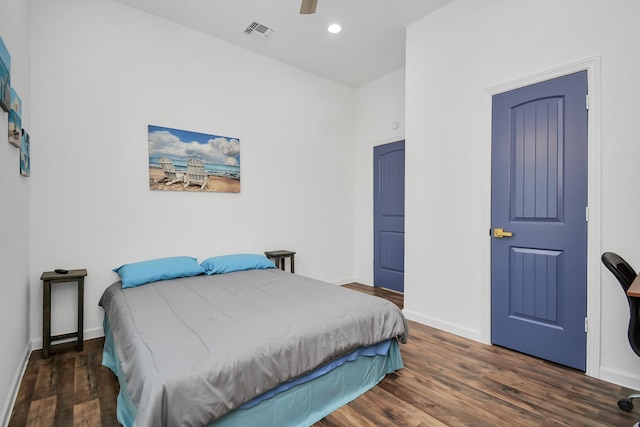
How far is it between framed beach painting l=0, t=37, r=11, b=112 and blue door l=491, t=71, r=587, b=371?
11.3ft

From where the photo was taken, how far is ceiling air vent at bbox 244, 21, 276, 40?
3.34 m

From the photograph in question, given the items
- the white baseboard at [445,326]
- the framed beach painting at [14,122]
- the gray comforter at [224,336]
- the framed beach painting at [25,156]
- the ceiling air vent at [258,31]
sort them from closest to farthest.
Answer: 1. the gray comforter at [224,336]
2. the framed beach painting at [14,122]
3. the framed beach painting at [25,156]
4. the white baseboard at [445,326]
5. the ceiling air vent at [258,31]

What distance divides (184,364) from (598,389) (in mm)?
2611

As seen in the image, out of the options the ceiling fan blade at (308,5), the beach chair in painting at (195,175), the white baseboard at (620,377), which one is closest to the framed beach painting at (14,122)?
the beach chair in painting at (195,175)

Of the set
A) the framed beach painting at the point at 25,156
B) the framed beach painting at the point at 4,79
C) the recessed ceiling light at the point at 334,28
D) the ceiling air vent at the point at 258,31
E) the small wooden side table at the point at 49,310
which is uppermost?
the recessed ceiling light at the point at 334,28

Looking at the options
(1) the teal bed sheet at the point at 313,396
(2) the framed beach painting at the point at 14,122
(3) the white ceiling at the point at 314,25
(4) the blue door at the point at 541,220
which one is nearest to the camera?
(1) the teal bed sheet at the point at 313,396

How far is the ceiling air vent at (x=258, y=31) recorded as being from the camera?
11.0 ft

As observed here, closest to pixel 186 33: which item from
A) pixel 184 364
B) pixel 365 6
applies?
pixel 365 6

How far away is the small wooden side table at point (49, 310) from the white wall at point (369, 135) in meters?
3.60

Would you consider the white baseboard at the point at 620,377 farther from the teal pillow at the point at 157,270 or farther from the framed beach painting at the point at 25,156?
the framed beach painting at the point at 25,156

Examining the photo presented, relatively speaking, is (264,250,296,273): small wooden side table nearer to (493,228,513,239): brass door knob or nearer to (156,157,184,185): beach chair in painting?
(156,157,184,185): beach chair in painting

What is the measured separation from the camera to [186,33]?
3334mm

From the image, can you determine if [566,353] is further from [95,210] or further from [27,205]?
[27,205]

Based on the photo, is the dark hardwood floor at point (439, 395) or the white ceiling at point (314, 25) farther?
the white ceiling at point (314, 25)
